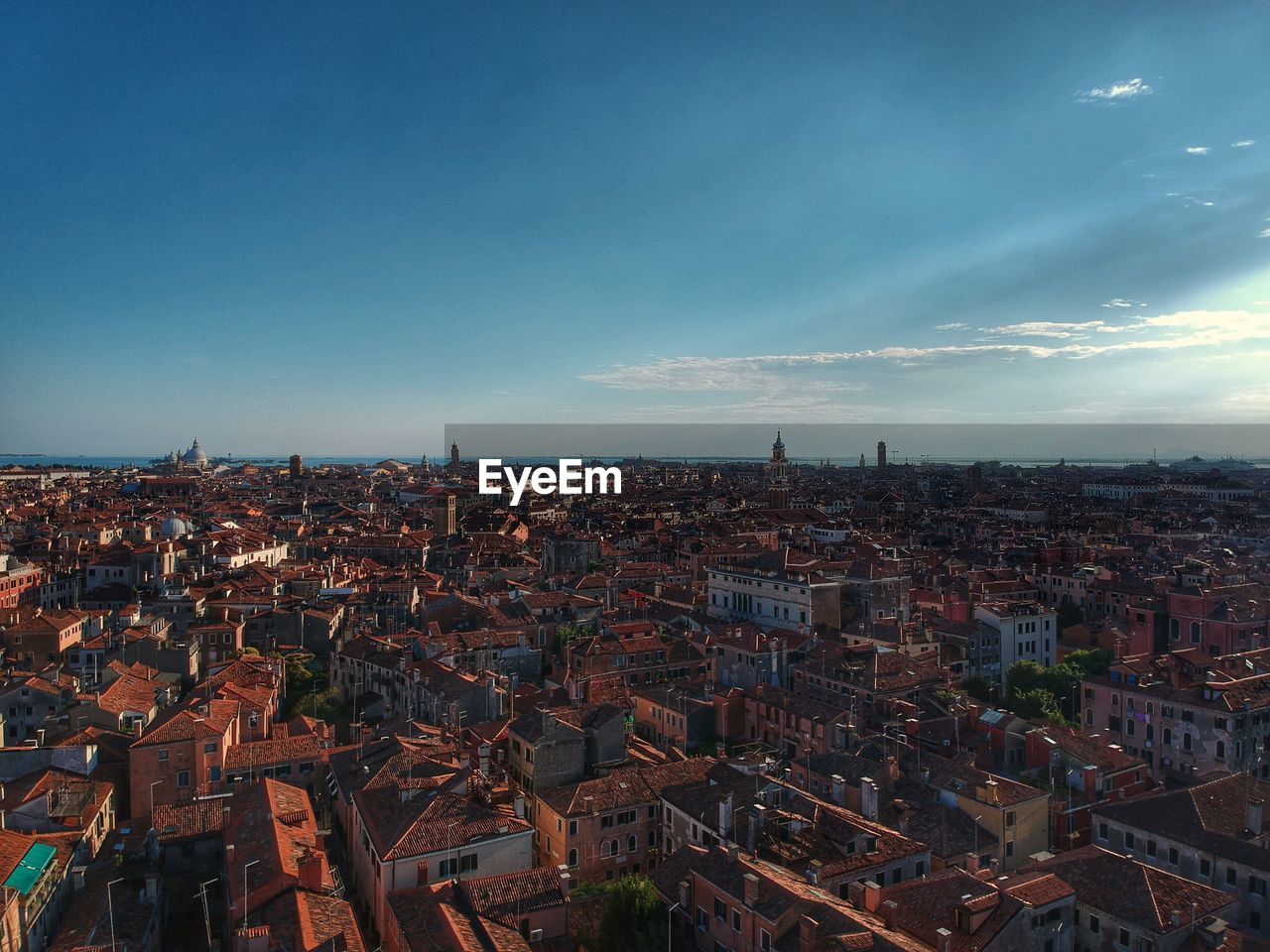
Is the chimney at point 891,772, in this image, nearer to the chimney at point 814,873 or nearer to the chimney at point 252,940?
the chimney at point 814,873

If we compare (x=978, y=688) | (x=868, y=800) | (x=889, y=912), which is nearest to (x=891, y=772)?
(x=868, y=800)

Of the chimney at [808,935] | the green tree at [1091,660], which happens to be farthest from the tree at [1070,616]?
the chimney at [808,935]

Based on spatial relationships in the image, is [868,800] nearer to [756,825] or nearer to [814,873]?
[756,825]

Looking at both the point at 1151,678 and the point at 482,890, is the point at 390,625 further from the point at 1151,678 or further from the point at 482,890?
the point at 1151,678

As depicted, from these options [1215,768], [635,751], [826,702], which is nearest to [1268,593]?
[1215,768]

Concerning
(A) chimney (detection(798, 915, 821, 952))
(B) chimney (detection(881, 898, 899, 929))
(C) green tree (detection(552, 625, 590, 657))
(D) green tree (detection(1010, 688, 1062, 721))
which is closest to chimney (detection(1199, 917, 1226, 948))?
(B) chimney (detection(881, 898, 899, 929))
